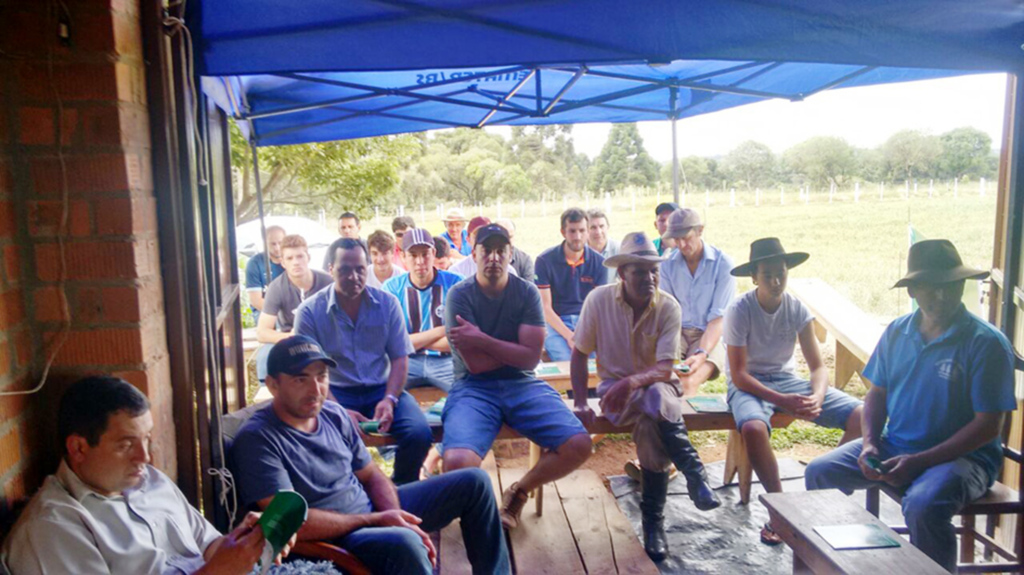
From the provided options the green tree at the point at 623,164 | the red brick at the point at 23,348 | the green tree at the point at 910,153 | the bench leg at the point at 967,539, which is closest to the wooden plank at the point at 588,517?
the bench leg at the point at 967,539

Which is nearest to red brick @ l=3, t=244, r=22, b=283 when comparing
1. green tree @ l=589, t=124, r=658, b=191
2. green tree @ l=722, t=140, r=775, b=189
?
green tree @ l=722, t=140, r=775, b=189

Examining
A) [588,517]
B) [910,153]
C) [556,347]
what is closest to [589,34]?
[588,517]

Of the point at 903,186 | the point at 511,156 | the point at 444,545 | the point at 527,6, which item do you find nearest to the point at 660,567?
the point at 444,545

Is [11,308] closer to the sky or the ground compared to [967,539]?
closer to the sky

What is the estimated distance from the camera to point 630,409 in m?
3.87

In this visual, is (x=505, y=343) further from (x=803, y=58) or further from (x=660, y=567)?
(x=803, y=58)

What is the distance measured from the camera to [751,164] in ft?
91.5

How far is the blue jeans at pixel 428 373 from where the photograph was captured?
495 cm

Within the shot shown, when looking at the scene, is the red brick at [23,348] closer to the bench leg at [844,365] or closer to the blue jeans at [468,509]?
the blue jeans at [468,509]

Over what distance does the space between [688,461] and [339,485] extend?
6.05 ft

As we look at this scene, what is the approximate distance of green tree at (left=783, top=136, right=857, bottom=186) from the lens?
1006 inches

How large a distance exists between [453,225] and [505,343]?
426 cm

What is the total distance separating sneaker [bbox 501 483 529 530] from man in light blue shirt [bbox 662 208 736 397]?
1854 millimetres

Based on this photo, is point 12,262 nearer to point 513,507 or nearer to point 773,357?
point 513,507
